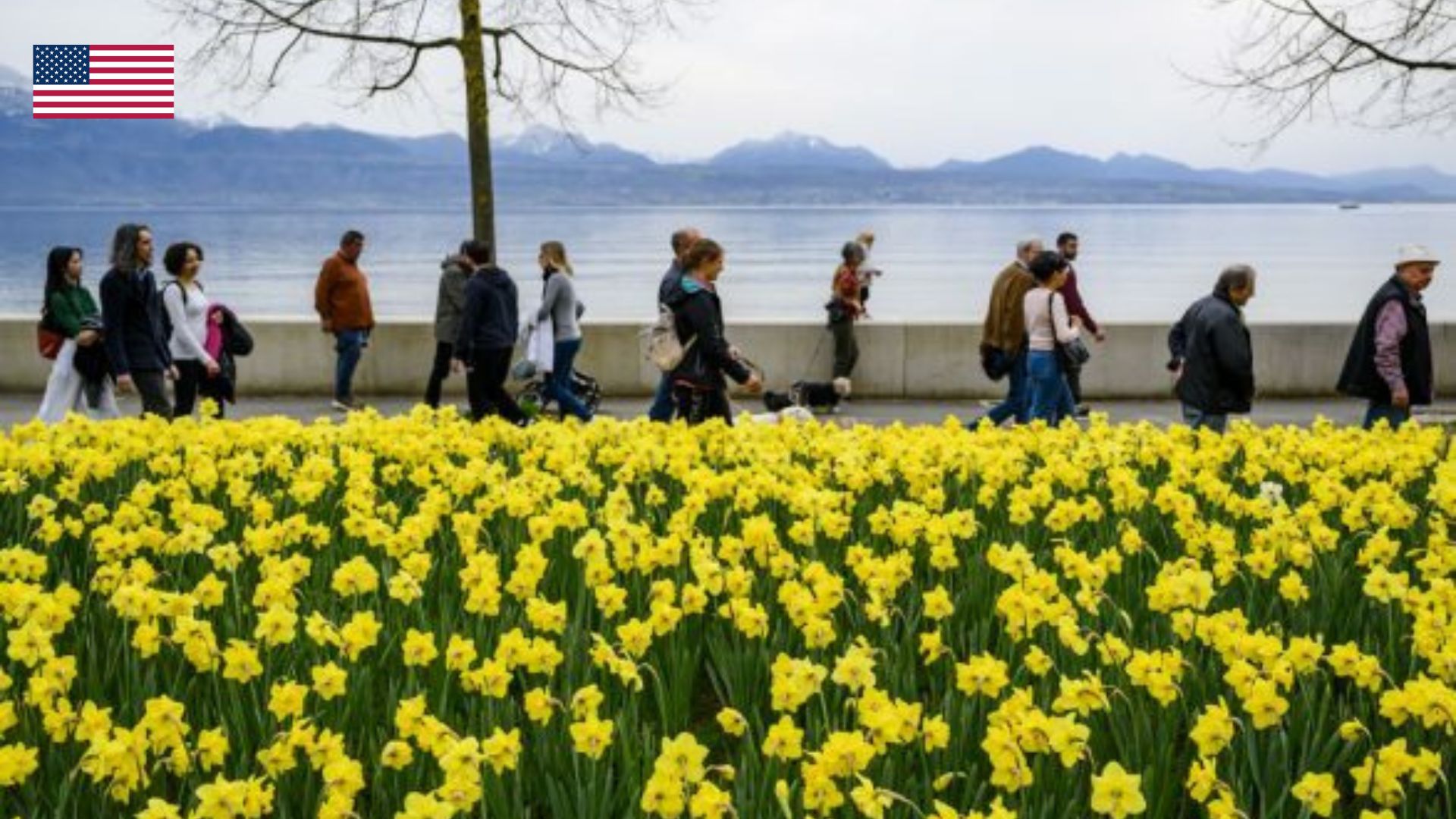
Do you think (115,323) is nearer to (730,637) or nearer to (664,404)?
(664,404)

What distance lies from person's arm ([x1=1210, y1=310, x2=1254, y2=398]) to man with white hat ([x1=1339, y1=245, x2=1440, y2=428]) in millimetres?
730

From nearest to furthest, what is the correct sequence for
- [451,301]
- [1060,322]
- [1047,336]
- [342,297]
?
[1060,322] → [1047,336] → [451,301] → [342,297]

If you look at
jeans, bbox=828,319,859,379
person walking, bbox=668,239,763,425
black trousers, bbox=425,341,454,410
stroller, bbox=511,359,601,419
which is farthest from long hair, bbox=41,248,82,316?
jeans, bbox=828,319,859,379

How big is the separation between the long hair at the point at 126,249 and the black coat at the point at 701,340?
3.42m

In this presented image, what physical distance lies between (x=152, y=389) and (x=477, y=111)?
892 centimetres

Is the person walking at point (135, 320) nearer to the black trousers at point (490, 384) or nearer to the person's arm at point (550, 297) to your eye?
the black trousers at point (490, 384)

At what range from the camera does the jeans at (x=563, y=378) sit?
1503cm

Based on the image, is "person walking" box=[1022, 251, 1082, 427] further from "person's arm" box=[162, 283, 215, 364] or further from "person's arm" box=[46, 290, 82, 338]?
"person's arm" box=[46, 290, 82, 338]

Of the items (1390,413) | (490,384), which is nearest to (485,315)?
(490,384)

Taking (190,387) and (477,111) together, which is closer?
(190,387)

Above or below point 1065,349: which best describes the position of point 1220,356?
above

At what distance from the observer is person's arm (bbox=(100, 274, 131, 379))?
11195mm

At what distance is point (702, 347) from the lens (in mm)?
10633

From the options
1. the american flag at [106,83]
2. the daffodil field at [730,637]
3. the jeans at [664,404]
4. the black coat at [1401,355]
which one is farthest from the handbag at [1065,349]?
the american flag at [106,83]
